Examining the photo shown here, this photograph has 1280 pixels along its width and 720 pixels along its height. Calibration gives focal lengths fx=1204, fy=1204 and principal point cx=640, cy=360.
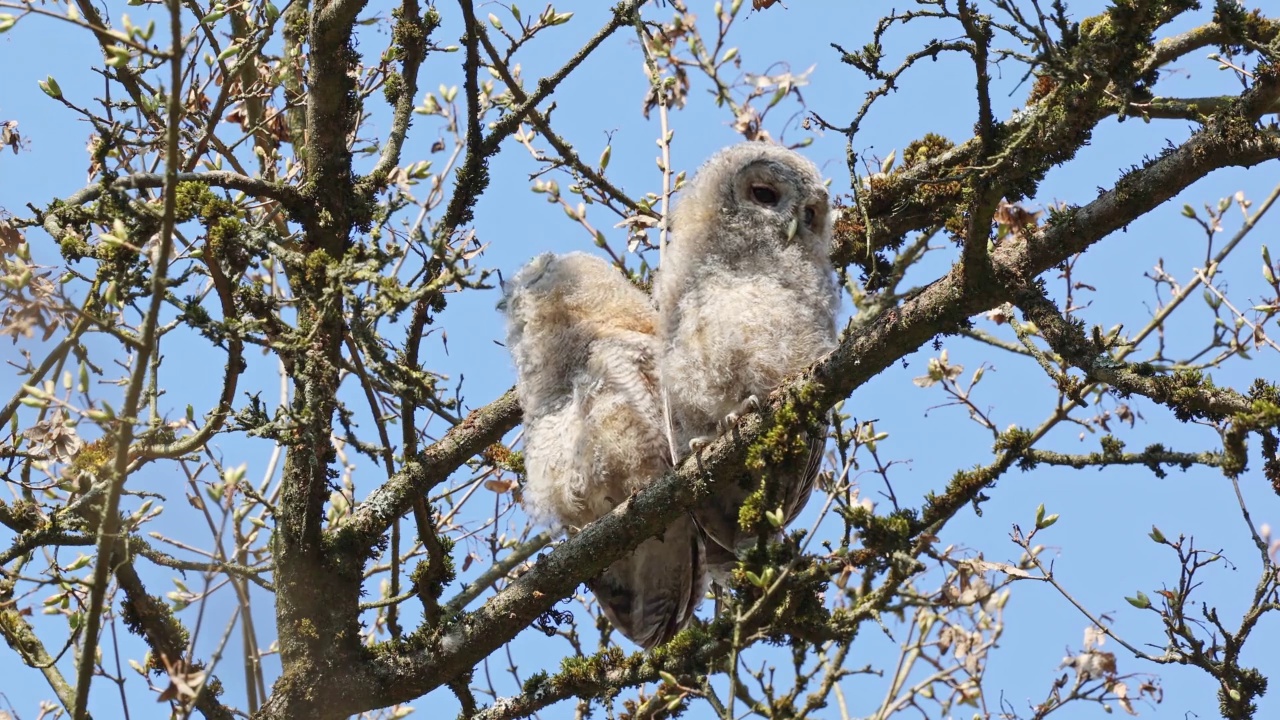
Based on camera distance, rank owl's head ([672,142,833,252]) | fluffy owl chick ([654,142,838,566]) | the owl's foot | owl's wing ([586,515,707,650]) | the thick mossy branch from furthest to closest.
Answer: owl's wing ([586,515,707,650]), owl's head ([672,142,833,252]), fluffy owl chick ([654,142,838,566]), the owl's foot, the thick mossy branch

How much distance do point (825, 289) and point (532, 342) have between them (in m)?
1.12

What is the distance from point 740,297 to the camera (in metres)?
4.00

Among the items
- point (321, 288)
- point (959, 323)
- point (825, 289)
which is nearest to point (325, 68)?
point (321, 288)

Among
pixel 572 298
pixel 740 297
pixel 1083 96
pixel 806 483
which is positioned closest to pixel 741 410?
pixel 740 297

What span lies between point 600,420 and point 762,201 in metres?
0.97

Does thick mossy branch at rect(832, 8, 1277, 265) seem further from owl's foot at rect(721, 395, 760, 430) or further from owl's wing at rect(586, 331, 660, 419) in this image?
owl's wing at rect(586, 331, 660, 419)

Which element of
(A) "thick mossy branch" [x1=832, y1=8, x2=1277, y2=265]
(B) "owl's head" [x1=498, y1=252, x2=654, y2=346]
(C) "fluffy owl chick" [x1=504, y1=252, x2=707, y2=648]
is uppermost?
(B) "owl's head" [x1=498, y1=252, x2=654, y2=346]

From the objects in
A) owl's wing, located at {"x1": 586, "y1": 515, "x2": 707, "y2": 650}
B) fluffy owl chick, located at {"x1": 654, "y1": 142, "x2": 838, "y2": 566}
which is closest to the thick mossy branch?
fluffy owl chick, located at {"x1": 654, "y1": 142, "x2": 838, "y2": 566}

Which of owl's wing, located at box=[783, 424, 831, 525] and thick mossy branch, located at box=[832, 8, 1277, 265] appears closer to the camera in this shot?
thick mossy branch, located at box=[832, 8, 1277, 265]

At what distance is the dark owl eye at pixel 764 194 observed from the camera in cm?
428

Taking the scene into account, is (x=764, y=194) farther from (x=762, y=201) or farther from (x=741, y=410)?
(x=741, y=410)

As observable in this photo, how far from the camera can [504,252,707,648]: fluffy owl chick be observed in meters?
4.23

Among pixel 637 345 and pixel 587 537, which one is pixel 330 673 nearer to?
pixel 587 537

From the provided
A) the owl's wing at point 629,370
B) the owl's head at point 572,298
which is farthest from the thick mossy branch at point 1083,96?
the owl's head at point 572,298
